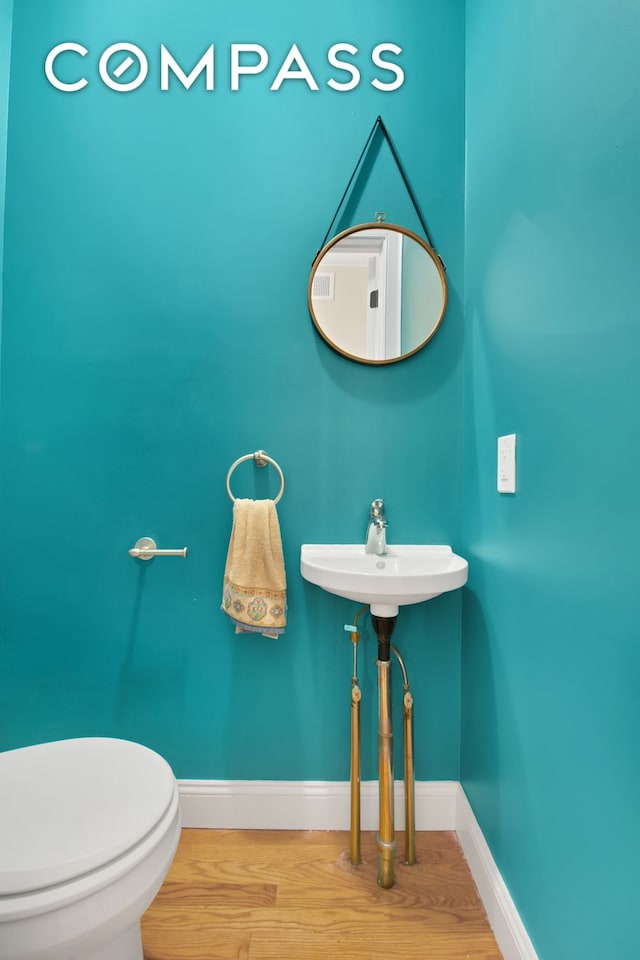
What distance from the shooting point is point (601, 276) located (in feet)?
2.44

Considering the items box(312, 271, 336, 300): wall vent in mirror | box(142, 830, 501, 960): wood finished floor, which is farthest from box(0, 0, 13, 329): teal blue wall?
box(142, 830, 501, 960): wood finished floor

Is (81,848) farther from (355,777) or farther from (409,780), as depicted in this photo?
(409,780)

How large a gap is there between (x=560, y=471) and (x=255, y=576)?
822 mm

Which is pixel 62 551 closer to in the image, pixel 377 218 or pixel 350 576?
pixel 350 576

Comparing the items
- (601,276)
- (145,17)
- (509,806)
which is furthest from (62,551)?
(145,17)

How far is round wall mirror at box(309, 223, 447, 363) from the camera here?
139cm

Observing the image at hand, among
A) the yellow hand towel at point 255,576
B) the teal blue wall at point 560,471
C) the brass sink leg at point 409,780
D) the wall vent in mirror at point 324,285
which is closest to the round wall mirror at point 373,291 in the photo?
the wall vent in mirror at point 324,285

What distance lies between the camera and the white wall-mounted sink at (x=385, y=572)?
108cm

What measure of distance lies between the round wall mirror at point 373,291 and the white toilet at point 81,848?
118cm

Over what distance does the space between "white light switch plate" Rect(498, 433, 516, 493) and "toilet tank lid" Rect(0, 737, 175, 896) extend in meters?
0.95

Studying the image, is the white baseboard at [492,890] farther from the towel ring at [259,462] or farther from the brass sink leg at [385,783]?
the towel ring at [259,462]

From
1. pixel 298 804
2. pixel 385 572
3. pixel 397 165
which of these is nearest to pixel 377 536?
pixel 385 572

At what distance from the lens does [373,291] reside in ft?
4.59

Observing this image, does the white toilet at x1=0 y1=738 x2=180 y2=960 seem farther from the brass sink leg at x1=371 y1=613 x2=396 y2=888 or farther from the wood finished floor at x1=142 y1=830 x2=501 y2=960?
the brass sink leg at x1=371 y1=613 x2=396 y2=888
